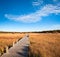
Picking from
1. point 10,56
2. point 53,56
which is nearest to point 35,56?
A: point 53,56

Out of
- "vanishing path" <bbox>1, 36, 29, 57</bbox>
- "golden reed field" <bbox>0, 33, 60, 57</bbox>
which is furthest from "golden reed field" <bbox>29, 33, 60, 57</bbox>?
"vanishing path" <bbox>1, 36, 29, 57</bbox>

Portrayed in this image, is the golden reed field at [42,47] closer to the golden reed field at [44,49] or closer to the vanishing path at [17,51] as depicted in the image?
the golden reed field at [44,49]

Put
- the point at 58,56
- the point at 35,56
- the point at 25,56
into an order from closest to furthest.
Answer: the point at 58,56
the point at 35,56
the point at 25,56

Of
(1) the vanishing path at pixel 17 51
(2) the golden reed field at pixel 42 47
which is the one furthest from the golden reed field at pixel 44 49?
(1) the vanishing path at pixel 17 51

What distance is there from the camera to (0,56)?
12.0 metres

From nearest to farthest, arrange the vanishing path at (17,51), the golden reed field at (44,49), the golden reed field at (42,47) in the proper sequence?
the golden reed field at (44,49) < the golden reed field at (42,47) < the vanishing path at (17,51)

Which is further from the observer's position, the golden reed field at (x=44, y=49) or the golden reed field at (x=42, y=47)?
the golden reed field at (x=42, y=47)

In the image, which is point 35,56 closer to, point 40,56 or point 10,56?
point 40,56

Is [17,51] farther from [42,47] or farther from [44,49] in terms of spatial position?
[44,49]

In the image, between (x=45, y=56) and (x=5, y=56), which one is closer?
(x=45, y=56)

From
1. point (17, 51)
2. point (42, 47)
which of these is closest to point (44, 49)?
point (42, 47)

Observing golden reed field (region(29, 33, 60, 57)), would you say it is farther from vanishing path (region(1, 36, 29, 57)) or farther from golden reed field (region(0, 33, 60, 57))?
vanishing path (region(1, 36, 29, 57))

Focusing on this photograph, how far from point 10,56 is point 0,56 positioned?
2.31ft

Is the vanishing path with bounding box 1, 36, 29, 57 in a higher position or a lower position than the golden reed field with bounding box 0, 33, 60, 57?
lower
